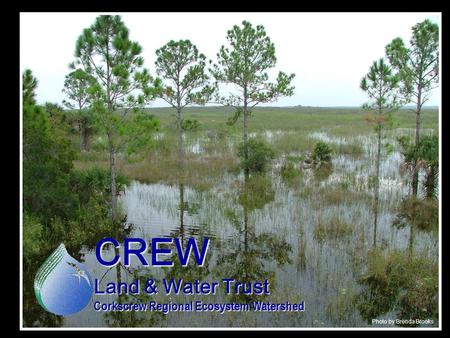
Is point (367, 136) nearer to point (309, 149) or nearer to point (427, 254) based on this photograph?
point (309, 149)

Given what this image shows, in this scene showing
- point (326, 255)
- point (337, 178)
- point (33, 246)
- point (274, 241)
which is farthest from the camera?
point (337, 178)

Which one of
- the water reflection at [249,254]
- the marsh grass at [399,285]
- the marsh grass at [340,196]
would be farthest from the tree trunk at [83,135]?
the marsh grass at [399,285]

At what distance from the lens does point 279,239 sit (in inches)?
424

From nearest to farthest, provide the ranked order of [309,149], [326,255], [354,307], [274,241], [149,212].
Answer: [354,307]
[326,255]
[274,241]
[149,212]
[309,149]

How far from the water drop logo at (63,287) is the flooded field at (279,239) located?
0.80 feet

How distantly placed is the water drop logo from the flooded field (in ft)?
0.80

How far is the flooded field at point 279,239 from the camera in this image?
7258 mm

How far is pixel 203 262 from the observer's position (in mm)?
9383

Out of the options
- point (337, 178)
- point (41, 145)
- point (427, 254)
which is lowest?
point (427, 254)

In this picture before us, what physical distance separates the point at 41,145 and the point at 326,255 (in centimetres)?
815

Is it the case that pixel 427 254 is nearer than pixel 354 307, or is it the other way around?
pixel 354 307

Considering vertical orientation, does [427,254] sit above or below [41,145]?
below

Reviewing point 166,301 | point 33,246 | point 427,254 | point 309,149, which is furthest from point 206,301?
point 309,149

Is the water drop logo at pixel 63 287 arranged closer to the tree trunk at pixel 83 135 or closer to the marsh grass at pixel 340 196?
the marsh grass at pixel 340 196
